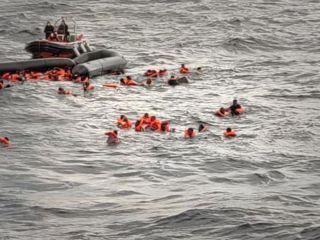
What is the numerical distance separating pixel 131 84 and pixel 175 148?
11345 millimetres

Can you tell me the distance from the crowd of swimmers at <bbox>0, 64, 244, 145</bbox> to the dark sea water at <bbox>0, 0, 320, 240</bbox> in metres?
0.42

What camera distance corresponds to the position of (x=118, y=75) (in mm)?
43344

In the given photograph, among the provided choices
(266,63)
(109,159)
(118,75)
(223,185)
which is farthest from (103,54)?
(223,185)

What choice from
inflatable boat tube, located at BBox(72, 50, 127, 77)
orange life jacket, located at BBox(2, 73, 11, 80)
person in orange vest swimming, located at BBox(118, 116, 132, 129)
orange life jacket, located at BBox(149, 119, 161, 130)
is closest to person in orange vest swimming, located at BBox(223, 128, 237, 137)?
orange life jacket, located at BBox(149, 119, 161, 130)

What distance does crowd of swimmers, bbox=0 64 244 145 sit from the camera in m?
31.8

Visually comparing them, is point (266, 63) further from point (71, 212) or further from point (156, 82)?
point (71, 212)

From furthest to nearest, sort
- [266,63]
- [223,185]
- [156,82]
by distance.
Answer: [266,63] < [156,82] < [223,185]

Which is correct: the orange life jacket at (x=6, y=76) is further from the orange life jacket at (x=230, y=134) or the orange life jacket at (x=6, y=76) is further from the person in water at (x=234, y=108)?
the orange life jacket at (x=230, y=134)

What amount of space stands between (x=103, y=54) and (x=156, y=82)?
4.17 metres

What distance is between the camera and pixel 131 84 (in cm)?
4119

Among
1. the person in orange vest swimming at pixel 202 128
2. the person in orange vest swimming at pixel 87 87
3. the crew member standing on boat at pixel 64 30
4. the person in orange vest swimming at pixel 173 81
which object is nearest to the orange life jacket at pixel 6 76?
the person in orange vest swimming at pixel 87 87

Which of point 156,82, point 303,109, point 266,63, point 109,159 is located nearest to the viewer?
point 109,159

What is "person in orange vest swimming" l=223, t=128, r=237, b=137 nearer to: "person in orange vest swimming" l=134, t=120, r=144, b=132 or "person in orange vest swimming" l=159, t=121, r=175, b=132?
"person in orange vest swimming" l=159, t=121, r=175, b=132

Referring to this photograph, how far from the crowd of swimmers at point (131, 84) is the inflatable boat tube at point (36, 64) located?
0.76ft
